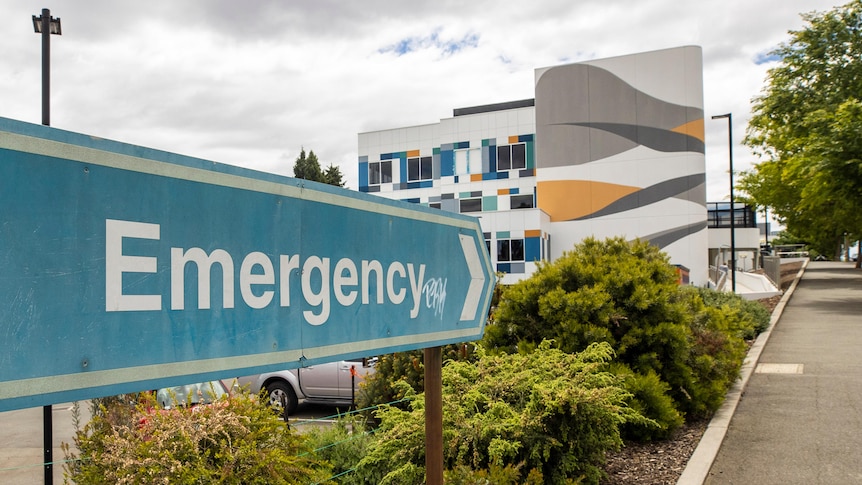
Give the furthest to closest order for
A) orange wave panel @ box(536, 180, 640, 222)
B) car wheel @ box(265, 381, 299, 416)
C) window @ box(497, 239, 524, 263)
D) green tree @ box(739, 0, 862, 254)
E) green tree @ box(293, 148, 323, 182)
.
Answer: green tree @ box(293, 148, 323, 182)
orange wave panel @ box(536, 180, 640, 222)
window @ box(497, 239, 524, 263)
green tree @ box(739, 0, 862, 254)
car wheel @ box(265, 381, 299, 416)

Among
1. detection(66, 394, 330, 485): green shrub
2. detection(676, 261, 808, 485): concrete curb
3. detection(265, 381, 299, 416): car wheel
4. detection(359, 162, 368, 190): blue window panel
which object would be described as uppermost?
detection(359, 162, 368, 190): blue window panel

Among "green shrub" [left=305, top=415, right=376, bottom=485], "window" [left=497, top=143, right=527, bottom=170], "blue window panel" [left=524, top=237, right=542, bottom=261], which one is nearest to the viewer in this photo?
"green shrub" [left=305, top=415, right=376, bottom=485]

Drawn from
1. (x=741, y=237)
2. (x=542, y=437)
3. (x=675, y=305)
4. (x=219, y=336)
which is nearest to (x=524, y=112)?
(x=741, y=237)

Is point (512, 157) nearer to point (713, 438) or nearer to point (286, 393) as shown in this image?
point (286, 393)

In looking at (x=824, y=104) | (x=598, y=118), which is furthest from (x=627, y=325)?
(x=598, y=118)

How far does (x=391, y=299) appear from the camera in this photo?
9.20 ft

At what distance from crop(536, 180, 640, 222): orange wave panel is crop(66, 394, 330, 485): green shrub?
3622cm

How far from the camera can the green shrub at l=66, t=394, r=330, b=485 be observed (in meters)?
3.54

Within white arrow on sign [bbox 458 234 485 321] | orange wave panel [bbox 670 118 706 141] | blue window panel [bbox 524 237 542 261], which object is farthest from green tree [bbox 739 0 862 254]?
white arrow on sign [bbox 458 234 485 321]

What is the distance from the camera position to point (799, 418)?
812 centimetres

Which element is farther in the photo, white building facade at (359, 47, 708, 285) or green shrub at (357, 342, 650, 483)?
white building facade at (359, 47, 708, 285)

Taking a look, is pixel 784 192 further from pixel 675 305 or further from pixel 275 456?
pixel 275 456

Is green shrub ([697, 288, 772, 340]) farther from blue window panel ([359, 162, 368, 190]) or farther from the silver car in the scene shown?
blue window panel ([359, 162, 368, 190])

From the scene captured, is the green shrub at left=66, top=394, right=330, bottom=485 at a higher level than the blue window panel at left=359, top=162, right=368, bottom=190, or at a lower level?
lower
